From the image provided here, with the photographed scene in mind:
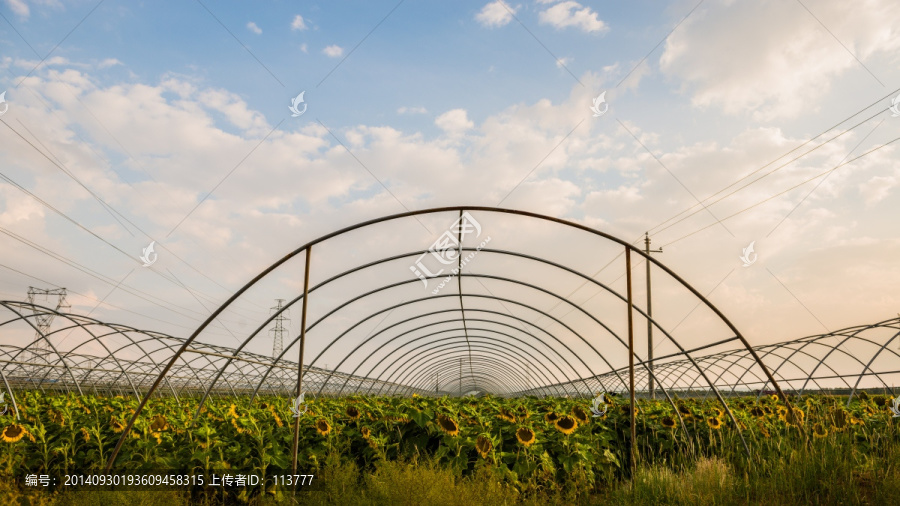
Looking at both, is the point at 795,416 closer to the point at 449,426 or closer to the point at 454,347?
the point at 449,426

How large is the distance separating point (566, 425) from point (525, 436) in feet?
2.19

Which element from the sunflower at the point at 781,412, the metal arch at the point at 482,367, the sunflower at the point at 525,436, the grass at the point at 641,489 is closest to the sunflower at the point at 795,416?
the sunflower at the point at 781,412

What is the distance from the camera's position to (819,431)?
7.05 m

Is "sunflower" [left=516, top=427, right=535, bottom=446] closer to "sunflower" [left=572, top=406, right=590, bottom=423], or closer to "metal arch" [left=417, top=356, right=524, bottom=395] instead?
"sunflower" [left=572, top=406, right=590, bottom=423]

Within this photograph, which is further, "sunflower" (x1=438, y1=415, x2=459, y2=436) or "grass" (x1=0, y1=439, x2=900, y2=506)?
"sunflower" (x1=438, y1=415, x2=459, y2=436)

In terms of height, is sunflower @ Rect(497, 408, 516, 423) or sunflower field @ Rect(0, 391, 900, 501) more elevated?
sunflower @ Rect(497, 408, 516, 423)

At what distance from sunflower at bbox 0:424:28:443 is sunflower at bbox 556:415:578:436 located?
5837mm

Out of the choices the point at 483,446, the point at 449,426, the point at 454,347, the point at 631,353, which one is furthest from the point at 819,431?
the point at 454,347

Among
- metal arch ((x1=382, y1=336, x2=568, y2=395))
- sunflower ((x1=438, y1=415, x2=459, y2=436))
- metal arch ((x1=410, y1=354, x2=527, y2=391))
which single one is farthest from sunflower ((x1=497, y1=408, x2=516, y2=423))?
metal arch ((x1=410, y1=354, x2=527, y2=391))

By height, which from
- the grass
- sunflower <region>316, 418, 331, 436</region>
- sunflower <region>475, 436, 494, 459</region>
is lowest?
the grass

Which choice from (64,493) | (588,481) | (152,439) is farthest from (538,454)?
(64,493)

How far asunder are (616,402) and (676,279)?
132 inches

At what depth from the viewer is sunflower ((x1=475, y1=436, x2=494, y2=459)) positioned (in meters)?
5.78

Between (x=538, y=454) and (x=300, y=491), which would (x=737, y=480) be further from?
(x=300, y=491)
